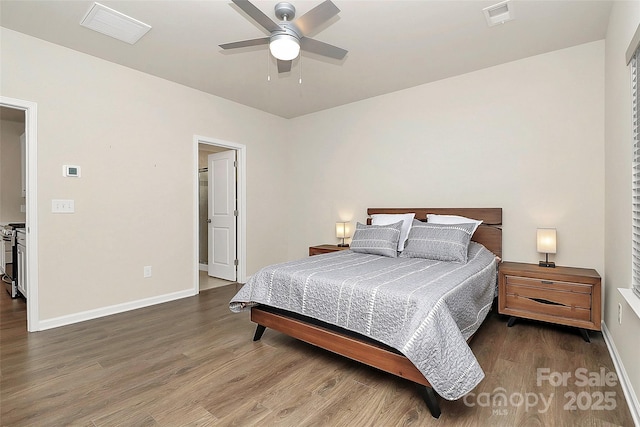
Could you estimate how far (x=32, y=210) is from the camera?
9.40ft

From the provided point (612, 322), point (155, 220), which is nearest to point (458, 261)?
point (612, 322)

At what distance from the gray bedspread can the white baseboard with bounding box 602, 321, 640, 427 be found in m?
0.82

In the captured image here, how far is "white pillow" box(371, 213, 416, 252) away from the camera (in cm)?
353

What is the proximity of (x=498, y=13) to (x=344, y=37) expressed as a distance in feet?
4.09

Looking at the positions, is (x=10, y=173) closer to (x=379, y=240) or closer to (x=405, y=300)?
(x=379, y=240)

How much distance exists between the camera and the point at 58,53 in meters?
2.99

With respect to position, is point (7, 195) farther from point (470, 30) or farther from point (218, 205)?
point (470, 30)

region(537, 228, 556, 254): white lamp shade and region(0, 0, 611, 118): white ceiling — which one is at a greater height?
region(0, 0, 611, 118): white ceiling

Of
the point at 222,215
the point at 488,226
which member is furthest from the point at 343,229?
the point at 222,215

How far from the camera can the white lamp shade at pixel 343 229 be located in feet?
14.7

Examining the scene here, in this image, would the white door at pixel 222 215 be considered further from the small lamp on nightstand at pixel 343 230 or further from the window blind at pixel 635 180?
the window blind at pixel 635 180

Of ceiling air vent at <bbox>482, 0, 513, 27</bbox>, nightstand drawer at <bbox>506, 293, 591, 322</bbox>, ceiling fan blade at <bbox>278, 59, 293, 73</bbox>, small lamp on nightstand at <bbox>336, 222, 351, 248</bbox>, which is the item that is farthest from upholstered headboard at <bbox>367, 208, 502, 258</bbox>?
ceiling fan blade at <bbox>278, 59, 293, 73</bbox>

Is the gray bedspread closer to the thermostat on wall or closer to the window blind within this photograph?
the window blind

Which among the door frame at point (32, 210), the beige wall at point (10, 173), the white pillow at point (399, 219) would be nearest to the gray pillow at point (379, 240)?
the white pillow at point (399, 219)
